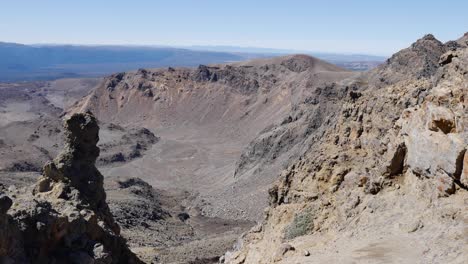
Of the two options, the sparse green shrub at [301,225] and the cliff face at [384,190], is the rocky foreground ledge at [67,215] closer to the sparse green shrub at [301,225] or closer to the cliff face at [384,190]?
the cliff face at [384,190]

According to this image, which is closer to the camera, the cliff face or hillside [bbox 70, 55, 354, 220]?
the cliff face

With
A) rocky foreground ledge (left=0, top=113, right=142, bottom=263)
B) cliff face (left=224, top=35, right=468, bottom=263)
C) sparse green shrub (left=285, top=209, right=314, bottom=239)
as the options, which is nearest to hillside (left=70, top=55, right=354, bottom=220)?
rocky foreground ledge (left=0, top=113, right=142, bottom=263)

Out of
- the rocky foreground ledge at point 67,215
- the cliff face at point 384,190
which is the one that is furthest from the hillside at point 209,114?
the cliff face at point 384,190

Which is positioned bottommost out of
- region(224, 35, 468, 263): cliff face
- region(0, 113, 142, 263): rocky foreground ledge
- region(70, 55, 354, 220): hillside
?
region(70, 55, 354, 220): hillside

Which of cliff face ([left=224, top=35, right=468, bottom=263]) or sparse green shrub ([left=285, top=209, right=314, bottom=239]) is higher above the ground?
cliff face ([left=224, top=35, right=468, bottom=263])

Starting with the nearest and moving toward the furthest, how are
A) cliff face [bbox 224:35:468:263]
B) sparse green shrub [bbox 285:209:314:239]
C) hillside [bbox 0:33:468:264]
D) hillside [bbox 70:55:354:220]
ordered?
1. cliff face [bbox 224:35:468:263]
2. hillside [bbox 0:33:468:264]
3. sparse green shrub [bbox 285:209:314:239]
4. hillside [bbox 70:55:354:220]

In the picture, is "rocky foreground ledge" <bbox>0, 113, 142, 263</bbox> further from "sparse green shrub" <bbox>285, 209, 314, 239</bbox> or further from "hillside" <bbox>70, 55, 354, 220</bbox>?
"hillside" <bbox>70, 55, 354, 220</bbox>

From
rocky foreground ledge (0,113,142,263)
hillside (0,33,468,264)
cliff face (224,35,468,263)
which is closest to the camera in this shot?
cliff face (224,35,468,263)

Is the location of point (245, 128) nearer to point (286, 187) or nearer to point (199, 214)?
point (199, 214)

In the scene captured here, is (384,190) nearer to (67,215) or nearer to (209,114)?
(67,215)
